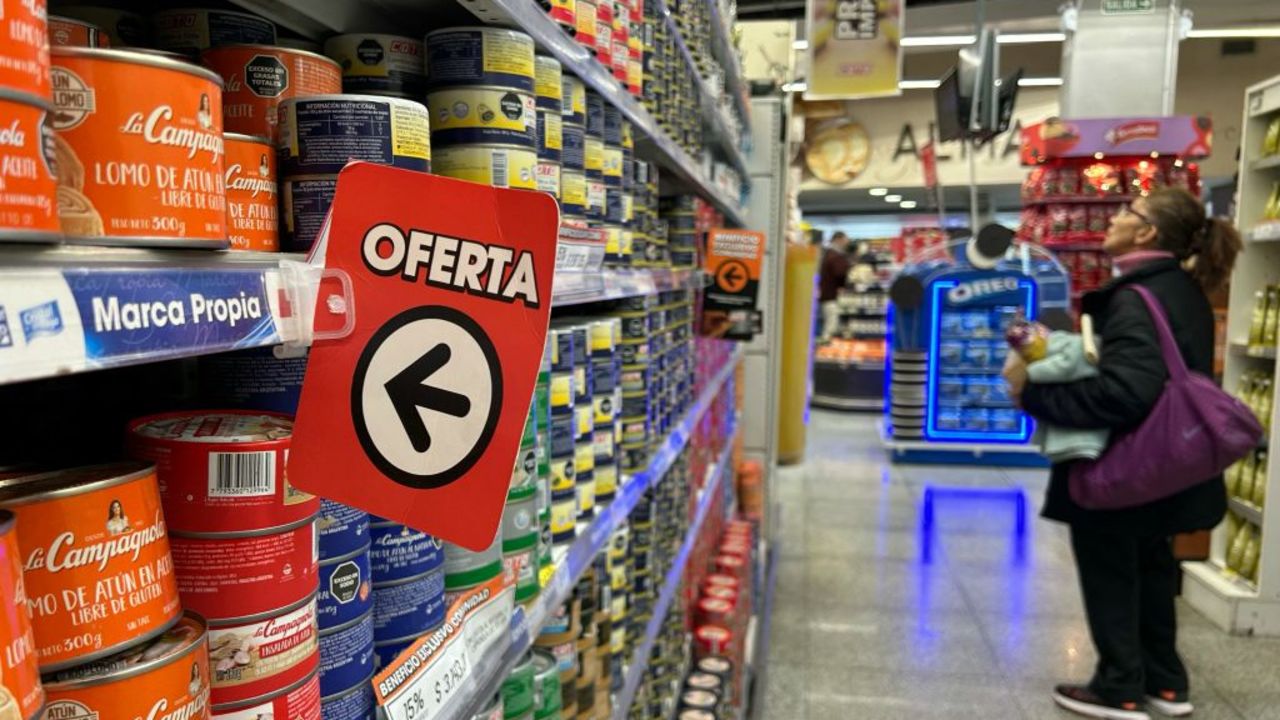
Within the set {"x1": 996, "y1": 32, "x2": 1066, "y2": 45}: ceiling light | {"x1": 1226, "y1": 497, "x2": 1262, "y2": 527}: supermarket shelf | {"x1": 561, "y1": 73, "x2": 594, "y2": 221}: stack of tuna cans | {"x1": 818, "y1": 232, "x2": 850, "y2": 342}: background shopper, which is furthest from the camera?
{"x1": 818, "y1": 232, "x2": 850, "y2": 342}: background shopper

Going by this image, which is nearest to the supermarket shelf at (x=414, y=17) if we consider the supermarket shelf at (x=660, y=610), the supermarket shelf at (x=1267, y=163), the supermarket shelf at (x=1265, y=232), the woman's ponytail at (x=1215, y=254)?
the supermarket shelf at (x=660, y=610)

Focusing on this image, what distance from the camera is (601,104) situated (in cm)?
144

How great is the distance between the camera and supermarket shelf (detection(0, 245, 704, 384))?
388 millimetres

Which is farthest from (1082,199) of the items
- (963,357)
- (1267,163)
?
(1267,163)

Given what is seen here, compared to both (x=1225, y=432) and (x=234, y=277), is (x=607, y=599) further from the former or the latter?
(x=1225, y=432)

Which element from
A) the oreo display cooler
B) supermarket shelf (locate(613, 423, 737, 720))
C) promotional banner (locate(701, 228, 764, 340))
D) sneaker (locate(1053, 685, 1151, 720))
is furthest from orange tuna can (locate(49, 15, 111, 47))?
the oreo display cooler

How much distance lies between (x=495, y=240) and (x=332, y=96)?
0.18m

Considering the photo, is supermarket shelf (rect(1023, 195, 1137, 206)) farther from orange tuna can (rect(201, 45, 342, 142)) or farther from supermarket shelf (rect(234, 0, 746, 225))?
orange tuna can (rect(201, 45, 342, 142))

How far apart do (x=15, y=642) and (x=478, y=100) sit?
71 cm

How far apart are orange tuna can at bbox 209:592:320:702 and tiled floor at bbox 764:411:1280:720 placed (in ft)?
9.23

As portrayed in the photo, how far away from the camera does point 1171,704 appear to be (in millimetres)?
3139

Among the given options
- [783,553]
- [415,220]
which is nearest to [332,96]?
[415,220]

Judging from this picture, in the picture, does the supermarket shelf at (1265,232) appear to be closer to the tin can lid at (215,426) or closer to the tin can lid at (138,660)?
the tin can lid at (215,426)

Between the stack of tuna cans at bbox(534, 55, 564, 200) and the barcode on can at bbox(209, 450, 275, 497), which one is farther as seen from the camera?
the stack of tuna cans at bbox(534, 55, 564, 200)
